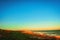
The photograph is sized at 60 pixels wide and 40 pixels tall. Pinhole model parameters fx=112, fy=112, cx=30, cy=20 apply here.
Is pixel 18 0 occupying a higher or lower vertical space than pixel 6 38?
higher

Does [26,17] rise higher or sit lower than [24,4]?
lower

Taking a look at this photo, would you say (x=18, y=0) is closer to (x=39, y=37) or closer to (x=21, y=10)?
(x=21, y=10)

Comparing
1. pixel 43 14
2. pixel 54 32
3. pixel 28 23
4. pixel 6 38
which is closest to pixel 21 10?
pixel 28 23

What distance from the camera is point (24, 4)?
1.78 meters

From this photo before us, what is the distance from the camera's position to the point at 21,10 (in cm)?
177

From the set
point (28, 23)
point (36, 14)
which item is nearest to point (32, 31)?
point (28, 23)

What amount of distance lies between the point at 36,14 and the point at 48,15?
19 centimetres

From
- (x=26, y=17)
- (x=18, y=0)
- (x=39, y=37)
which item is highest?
(x=18, y=0)

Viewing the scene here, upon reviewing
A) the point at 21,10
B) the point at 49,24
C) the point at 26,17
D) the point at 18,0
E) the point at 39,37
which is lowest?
the point at 39,37

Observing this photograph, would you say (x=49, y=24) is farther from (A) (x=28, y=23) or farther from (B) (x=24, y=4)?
(B) (x=24, y=4)

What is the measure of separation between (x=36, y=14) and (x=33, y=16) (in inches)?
2.3

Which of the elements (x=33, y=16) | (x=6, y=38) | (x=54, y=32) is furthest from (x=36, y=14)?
(x=6, y=38)

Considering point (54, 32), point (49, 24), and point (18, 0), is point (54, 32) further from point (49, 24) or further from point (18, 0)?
point (18, 0)

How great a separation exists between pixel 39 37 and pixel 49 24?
0.84 ft
